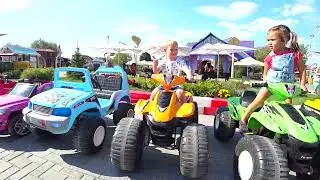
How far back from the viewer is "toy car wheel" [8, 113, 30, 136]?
5.63 m

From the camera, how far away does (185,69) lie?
16.1 ft

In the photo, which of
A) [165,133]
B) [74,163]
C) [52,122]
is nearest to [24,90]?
[52,122]

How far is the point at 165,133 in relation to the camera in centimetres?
415

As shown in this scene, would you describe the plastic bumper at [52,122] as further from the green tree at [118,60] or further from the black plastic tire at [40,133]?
the green tree at [118,60]

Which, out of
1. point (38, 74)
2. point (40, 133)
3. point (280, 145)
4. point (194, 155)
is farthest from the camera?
point (38, 74)

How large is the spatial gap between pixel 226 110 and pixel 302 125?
274cm

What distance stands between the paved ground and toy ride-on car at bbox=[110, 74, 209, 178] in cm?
36

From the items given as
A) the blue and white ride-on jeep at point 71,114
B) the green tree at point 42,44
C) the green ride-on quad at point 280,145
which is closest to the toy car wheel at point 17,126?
the blue and white ride-on jeep at point 71,114

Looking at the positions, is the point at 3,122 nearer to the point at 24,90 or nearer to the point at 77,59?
the point at 24,90

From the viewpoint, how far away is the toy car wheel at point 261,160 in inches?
119

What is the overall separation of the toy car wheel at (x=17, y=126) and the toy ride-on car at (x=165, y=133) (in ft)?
8.26

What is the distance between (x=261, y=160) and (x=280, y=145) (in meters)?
0.45

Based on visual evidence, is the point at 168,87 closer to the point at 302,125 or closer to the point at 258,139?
the point at 258,139

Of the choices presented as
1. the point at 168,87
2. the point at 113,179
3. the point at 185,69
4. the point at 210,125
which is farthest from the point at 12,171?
the point at 210,125
